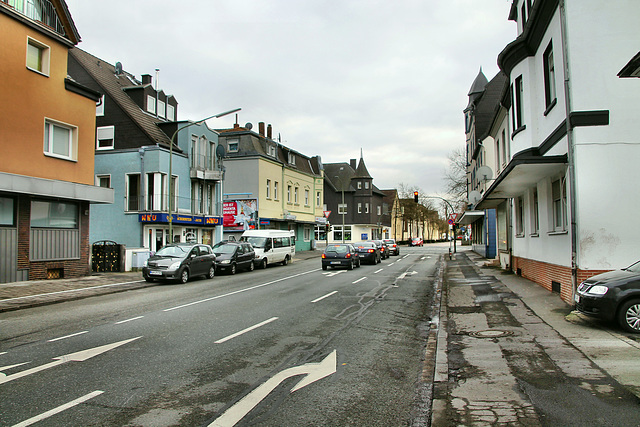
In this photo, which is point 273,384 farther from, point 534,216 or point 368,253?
point 368,253

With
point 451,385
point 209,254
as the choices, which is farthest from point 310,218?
point 451,385

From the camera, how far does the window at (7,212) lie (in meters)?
17.0

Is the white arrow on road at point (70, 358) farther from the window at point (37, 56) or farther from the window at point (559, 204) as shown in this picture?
the window at point (37, 56)

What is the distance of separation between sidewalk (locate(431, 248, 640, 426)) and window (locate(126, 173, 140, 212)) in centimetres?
2221

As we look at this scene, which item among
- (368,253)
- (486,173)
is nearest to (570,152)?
(486,173)

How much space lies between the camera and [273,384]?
5.65 meters

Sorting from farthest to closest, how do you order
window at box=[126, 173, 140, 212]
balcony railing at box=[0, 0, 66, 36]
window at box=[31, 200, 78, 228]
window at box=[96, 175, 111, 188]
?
window at box=[96, 175, 111, 188], window at box=[126, 173, 140, 212], window at box=[31, 200, 78, 228], balcony railing at box=[0, 0, 66, 36]

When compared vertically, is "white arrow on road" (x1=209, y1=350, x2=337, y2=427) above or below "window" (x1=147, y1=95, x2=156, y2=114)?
below

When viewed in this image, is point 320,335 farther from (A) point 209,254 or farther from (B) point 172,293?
(A) point 209,254

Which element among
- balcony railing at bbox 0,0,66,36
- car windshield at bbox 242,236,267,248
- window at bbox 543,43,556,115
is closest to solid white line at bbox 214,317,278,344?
window at bbox 543,43,556,115

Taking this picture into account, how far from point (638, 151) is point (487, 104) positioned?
28.7m

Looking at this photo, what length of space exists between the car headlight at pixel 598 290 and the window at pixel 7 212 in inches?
714

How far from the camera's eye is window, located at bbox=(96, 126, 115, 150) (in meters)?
29.6

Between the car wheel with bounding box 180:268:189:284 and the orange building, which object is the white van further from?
the orange building
